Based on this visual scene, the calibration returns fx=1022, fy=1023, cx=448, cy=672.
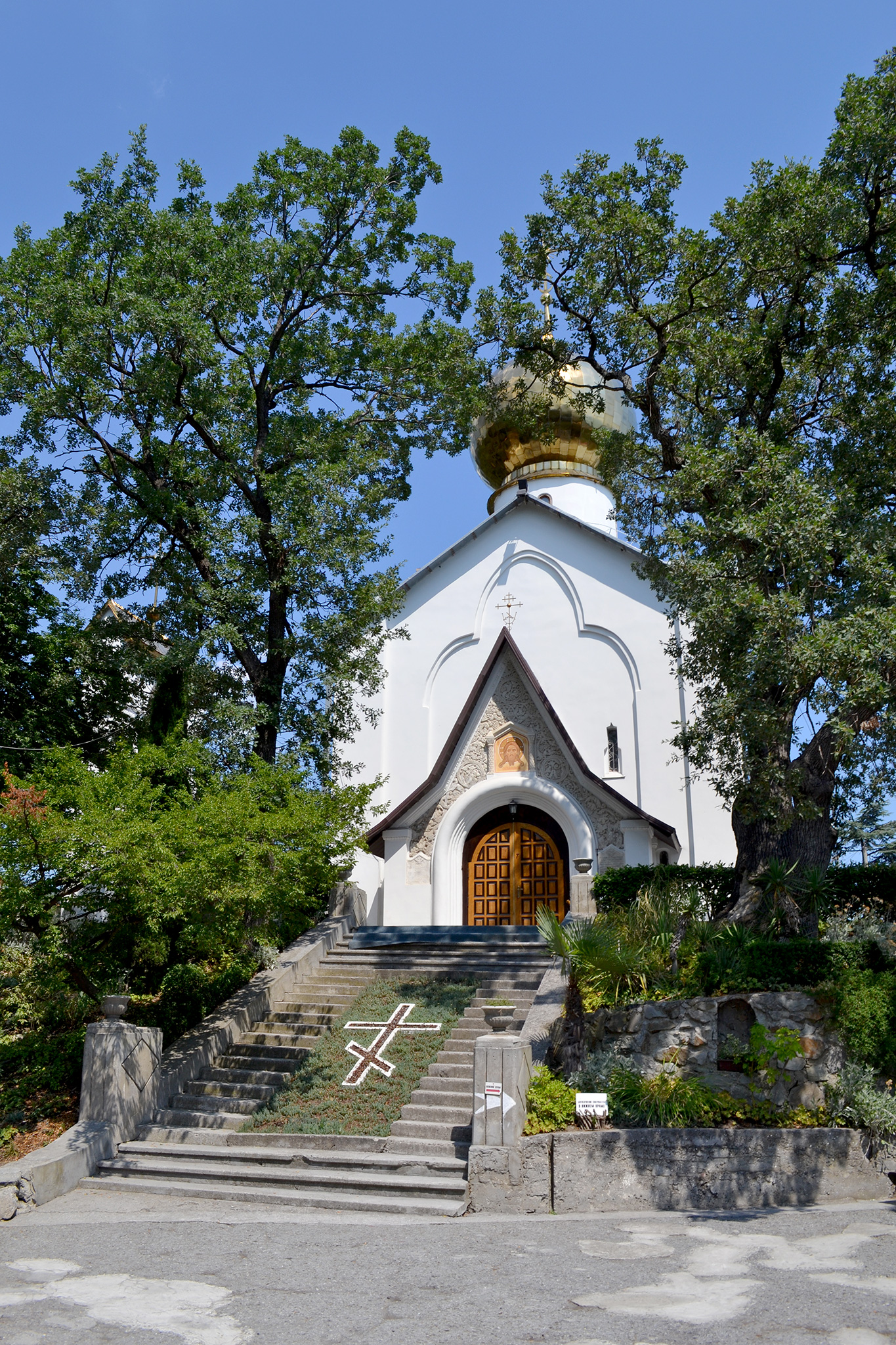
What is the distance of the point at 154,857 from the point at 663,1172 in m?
6.01

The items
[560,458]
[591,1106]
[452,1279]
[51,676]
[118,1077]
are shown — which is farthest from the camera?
[560,458]

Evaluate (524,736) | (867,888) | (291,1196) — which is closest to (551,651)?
(524,736)

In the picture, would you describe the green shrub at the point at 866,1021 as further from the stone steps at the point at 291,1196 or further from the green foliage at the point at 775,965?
the stone steps at the point at 291,1196

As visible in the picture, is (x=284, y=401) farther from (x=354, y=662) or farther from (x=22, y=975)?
(x=22, y=975)

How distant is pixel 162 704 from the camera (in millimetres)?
16016

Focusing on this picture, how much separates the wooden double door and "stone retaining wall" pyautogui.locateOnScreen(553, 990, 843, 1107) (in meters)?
8.36

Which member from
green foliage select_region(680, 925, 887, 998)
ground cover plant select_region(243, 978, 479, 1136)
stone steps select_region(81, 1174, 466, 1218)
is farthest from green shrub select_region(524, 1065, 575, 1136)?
ground cover plant select_region(243, 978, 479, 1136)

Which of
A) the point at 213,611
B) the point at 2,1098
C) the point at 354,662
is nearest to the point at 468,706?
the point at 354,662

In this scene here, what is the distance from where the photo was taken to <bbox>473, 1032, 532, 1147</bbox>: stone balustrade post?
9148mm

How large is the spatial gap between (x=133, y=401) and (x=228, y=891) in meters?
8.10

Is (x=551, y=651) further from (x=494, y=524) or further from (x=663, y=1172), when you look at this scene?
(x=663, y=1172)

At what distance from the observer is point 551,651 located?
21156 mm

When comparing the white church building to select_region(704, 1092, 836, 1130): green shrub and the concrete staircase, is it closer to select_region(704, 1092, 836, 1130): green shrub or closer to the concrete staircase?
the concrete staircase

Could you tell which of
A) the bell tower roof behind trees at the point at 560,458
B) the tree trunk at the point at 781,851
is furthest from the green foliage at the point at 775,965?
the bell tower roof behind trees at the point at 560,458
